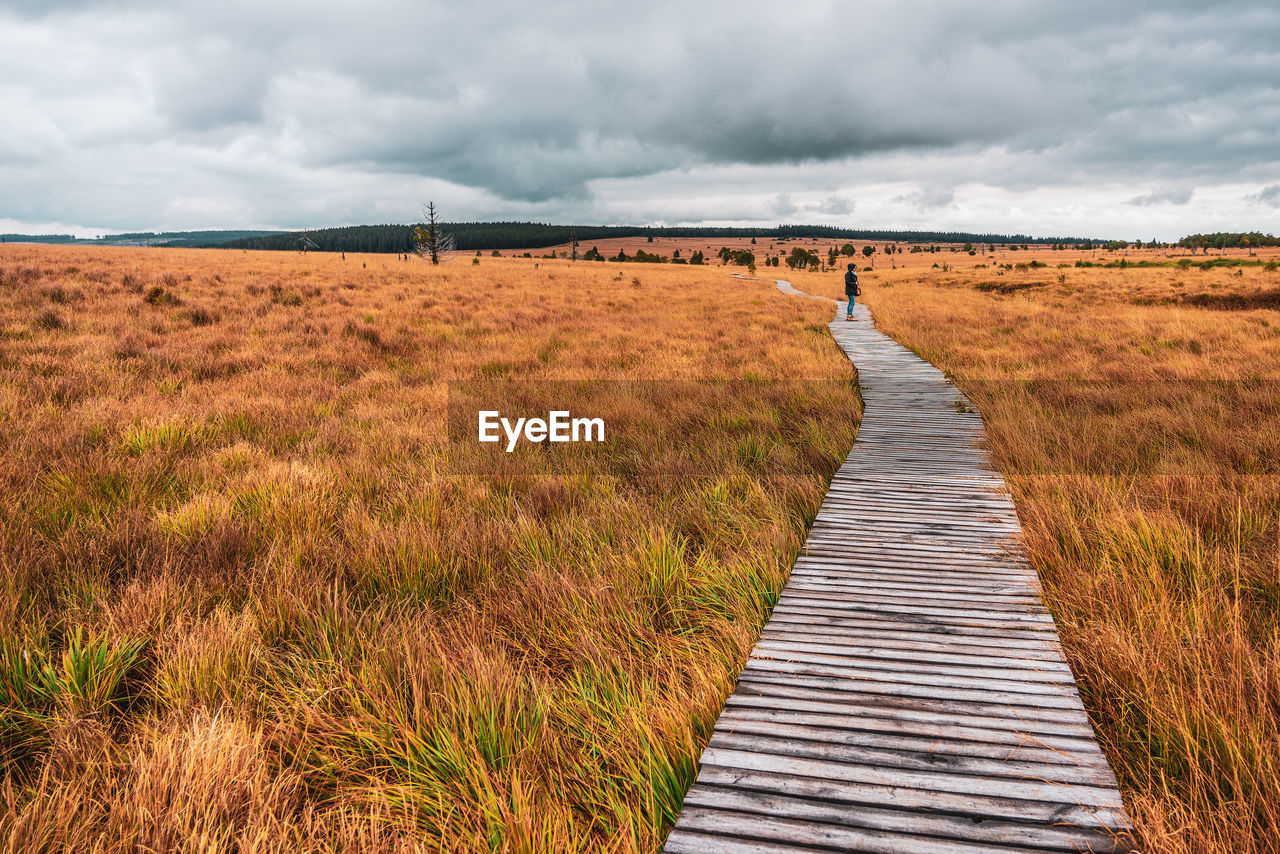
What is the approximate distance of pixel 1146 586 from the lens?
3361 mm

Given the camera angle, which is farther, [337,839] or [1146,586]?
[1146,586]

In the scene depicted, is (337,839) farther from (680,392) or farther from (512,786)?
(680,392)

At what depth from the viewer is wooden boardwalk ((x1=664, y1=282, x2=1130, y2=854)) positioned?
79.1 inches

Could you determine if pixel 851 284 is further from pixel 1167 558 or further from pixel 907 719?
pixel 907 719

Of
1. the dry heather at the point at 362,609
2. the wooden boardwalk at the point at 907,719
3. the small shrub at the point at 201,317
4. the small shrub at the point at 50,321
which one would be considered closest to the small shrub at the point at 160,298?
the small shrub at the point at 201,317

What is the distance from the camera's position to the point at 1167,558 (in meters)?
3.79

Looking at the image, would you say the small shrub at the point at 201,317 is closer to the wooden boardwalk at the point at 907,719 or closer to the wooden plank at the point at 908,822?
the wooden boardwalk at the point at 907,719

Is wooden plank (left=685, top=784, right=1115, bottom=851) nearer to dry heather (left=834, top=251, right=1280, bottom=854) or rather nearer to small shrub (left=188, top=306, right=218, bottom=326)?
dry heather (left=834, top=251, right=1280, bottom=854)

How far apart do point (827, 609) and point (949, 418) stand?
5.63 m

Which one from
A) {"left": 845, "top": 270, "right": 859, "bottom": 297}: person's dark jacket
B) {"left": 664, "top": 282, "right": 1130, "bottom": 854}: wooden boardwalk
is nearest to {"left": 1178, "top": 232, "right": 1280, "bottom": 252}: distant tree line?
{"left": 845, "top": 270, "right": 859, "bottom": 297}: person's dark jacket

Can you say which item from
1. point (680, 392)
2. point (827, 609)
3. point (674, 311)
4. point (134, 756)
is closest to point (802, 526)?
point (827, 609)

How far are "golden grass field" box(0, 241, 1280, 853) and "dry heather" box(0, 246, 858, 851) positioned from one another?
2cm

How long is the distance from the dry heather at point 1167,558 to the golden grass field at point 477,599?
0.02 metres

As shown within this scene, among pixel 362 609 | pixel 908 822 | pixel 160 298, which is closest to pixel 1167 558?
pixel 908 822
